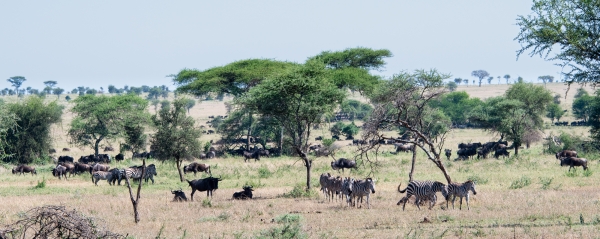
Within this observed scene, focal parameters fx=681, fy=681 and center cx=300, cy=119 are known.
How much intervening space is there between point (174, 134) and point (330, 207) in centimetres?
1351

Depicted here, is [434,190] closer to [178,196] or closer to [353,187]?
[353,187]

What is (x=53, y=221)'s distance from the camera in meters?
11.3

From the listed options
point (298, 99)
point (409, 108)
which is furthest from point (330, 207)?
point (409, 108)

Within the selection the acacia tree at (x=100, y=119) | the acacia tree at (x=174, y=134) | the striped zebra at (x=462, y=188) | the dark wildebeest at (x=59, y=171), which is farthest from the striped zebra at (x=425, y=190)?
the acacia tree at (x=100, y=119)

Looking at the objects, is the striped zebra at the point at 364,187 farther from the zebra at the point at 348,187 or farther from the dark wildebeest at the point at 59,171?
the dark wildebeest at the point at 59,171

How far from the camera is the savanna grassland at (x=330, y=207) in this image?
17578 millimetres

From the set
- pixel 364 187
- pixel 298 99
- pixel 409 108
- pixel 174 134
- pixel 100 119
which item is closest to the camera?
pixel 364 187

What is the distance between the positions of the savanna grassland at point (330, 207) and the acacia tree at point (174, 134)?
160 cm

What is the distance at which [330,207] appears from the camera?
2406cm

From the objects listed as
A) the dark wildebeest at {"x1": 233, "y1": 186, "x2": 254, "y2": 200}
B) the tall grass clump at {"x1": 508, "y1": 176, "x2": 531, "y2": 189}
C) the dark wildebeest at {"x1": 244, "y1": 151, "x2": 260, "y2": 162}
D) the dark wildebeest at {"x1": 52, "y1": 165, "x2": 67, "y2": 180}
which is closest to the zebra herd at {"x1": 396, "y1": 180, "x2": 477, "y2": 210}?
the tall grass clump at {"x1": 508, "y1": 176, "x2": 531, "y2": 189}

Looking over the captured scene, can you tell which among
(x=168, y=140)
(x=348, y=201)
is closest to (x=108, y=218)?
(x=348, y=201)

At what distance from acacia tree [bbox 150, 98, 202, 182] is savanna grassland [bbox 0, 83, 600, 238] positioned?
1.60 m

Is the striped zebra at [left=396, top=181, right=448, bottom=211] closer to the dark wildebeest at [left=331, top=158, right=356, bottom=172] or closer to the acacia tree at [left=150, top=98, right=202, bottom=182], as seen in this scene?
the acacia tree at [left=150, top=98, right=202, bottom=182]

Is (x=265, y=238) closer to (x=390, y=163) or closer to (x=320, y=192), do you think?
(x=320, y=192)
